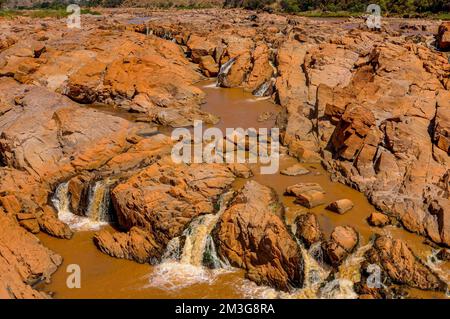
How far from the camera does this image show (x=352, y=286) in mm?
12359

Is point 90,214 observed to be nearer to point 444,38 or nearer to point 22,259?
point 22,259

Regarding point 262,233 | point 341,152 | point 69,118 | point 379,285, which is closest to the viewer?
point 379,285

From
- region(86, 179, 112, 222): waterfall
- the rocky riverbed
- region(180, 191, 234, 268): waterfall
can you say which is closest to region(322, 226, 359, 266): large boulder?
the rocky riverbed

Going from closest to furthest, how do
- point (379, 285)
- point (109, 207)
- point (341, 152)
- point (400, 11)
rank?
point (379, 285) → point (109, 207) → point (341, 152) → point (400, 11)

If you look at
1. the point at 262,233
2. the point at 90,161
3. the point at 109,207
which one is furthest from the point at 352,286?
the point at 90,161

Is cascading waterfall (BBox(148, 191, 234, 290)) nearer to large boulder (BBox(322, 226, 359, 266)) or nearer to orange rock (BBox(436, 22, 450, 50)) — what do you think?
large boulder (BBox(322, 226, 359, 266))

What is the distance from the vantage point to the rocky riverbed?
13094 mm

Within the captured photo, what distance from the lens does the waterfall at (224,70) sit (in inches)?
1166

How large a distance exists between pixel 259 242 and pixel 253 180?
3904 mm

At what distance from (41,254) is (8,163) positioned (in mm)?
5873

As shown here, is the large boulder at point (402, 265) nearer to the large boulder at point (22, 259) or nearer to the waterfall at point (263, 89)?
the large boulder at point (22, 259)

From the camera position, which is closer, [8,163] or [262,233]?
[262,233]

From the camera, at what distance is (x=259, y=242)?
13352mm
